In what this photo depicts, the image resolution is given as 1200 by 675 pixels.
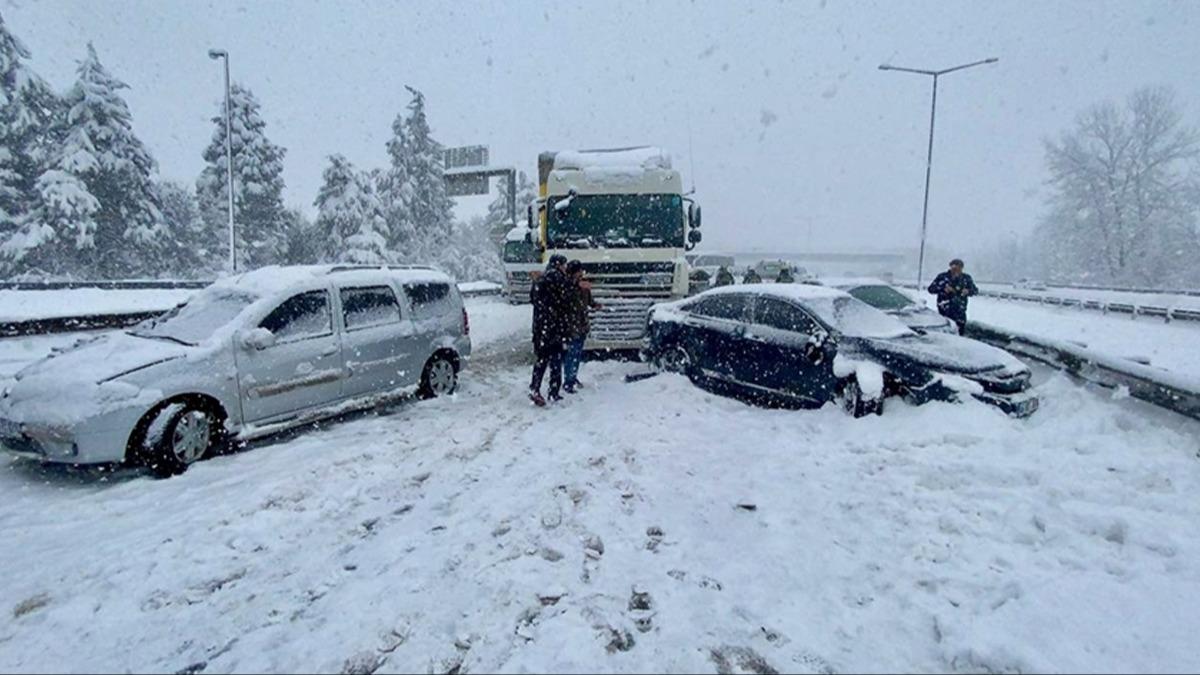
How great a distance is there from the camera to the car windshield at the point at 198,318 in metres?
6.11

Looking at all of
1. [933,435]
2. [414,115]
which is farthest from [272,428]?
[414,115]

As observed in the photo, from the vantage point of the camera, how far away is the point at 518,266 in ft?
75.6

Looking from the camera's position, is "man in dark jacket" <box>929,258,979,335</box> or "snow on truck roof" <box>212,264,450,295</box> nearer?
"snow on truck roof" <box>212,264,450,295</box>

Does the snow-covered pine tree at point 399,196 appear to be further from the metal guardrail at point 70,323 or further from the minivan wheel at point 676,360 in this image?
the minivan wheel at point 676,360

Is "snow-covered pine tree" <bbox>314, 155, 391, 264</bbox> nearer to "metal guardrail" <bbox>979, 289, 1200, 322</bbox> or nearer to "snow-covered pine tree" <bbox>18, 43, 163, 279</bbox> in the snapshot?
"snow-covered pine tree" <bbox>18, 43, 163, 279</bbox>

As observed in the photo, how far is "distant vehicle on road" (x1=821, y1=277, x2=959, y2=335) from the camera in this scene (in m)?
10.6

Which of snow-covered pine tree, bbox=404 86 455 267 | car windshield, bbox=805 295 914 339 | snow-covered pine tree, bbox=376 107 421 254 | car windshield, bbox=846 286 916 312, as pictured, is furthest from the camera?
snow-covered pine tree, bbox=404 86 455 267

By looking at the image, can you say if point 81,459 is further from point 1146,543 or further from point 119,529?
point 1146,543

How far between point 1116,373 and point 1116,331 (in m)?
12.5

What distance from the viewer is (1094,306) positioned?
69.3 feet

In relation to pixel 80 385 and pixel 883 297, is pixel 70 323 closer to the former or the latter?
pixel 80 385

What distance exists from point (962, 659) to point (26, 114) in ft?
120

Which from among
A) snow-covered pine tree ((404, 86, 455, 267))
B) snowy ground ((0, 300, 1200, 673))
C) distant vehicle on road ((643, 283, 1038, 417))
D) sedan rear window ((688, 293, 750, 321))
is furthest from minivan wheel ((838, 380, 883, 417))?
snow-covered pine tree ((404, 86, 455, 267))

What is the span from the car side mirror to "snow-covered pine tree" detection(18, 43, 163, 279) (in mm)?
28257
